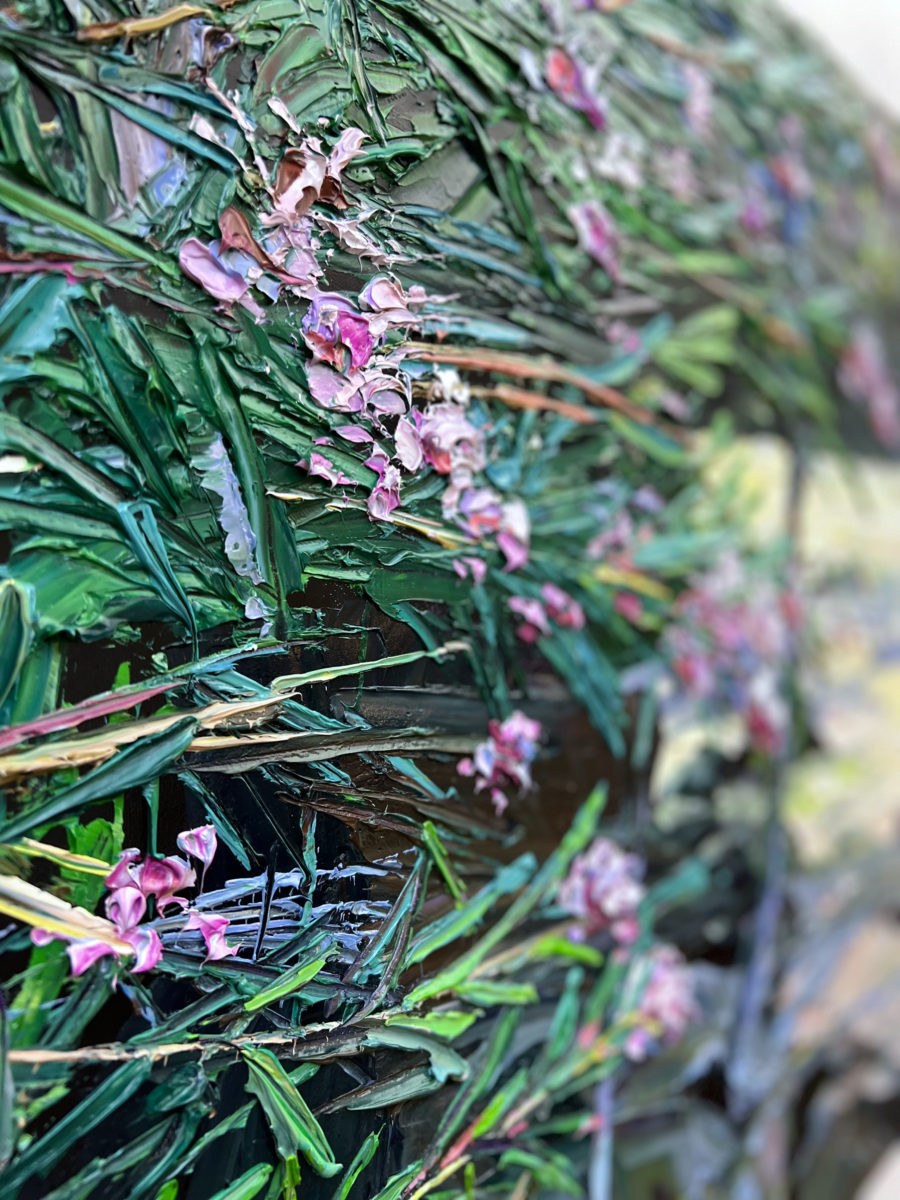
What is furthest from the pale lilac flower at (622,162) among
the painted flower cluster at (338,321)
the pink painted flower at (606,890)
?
the pink painted flower at (606,890)

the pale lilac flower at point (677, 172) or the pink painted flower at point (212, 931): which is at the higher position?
the pale lilac flower at point (677, 172)

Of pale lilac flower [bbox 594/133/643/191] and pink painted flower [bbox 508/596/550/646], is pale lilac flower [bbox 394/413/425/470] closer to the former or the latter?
pink painted flower [bbox 508/596/550/646]

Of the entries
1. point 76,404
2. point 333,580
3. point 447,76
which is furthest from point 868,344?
point 76,404

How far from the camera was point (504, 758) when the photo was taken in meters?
0.67

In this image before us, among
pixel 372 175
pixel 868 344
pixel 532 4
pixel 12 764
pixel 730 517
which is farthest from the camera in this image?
pixel 868 344

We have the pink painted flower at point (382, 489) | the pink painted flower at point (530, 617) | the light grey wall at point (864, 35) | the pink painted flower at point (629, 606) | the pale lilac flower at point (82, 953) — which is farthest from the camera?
the light grey wall at point (864, 35)

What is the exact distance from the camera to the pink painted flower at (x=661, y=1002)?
82 centimetres

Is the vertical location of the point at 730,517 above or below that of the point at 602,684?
above

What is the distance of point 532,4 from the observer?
0.67m

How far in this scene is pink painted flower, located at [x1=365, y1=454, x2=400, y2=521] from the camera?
559 mm

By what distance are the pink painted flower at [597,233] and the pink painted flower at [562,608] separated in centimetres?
25

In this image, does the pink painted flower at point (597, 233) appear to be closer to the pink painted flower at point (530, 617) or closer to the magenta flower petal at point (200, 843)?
the pink painted flower at point (530, 617)

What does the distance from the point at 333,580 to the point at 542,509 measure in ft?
0.69

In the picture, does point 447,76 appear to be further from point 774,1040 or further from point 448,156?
point 774,1040
